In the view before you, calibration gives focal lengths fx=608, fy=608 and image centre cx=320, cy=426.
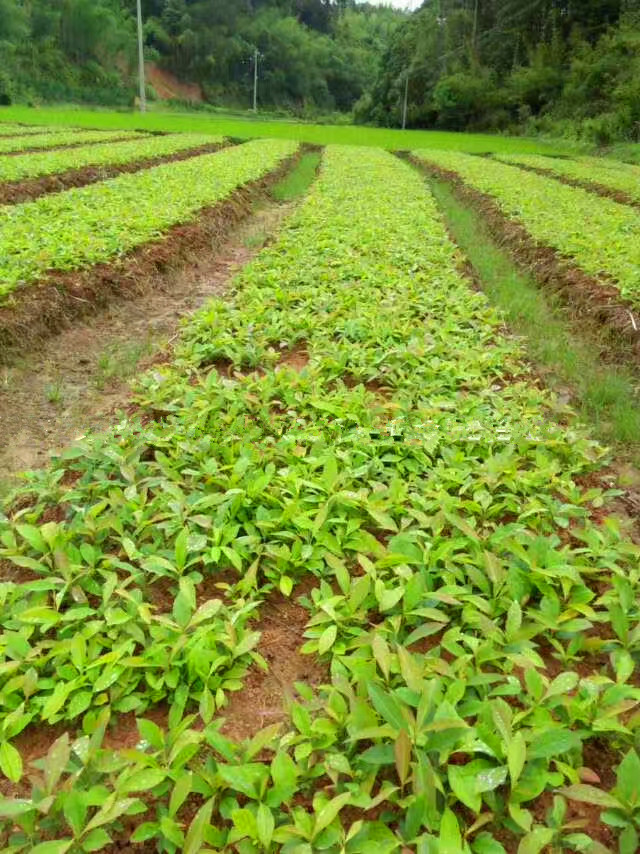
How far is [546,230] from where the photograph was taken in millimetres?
9445

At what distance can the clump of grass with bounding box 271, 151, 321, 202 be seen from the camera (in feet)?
50.5

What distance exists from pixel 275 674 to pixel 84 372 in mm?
4057

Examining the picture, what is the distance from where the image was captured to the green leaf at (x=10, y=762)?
1710 millimetres

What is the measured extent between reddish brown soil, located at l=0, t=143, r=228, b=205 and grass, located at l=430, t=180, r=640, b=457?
26.0 ft

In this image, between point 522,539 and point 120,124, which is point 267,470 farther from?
point 120,124

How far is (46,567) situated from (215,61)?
88075mm

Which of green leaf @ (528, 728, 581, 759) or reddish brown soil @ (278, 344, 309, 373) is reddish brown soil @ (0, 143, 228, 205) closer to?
reddish brown soil @ (278, 344, 309, 373)

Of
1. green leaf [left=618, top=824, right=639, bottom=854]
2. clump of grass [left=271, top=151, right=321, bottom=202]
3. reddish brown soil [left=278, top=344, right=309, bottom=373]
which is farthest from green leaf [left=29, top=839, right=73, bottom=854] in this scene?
clump of grass [left=271, top=151, right=321, bottom=202]

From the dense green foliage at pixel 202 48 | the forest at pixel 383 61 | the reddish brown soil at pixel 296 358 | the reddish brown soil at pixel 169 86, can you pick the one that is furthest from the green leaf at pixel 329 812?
the reddish brown soil at pixel 169 86

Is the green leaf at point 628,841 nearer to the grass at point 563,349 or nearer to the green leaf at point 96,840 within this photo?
the green leaf at point 96,840

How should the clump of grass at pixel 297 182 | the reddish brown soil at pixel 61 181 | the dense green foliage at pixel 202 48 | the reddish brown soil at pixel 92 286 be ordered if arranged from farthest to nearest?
1. the dense green foliage at pixel 202 48
2. the clump of grass at pixel 297 182
3. the reddish brown soil at pixel 61 181
4. the reddish brown soil at pixel 92 286

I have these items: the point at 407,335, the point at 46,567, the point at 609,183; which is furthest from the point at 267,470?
the point at 609,183

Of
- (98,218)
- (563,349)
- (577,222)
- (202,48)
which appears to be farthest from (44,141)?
(202,48)

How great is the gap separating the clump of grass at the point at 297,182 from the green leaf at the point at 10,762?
14720mm
